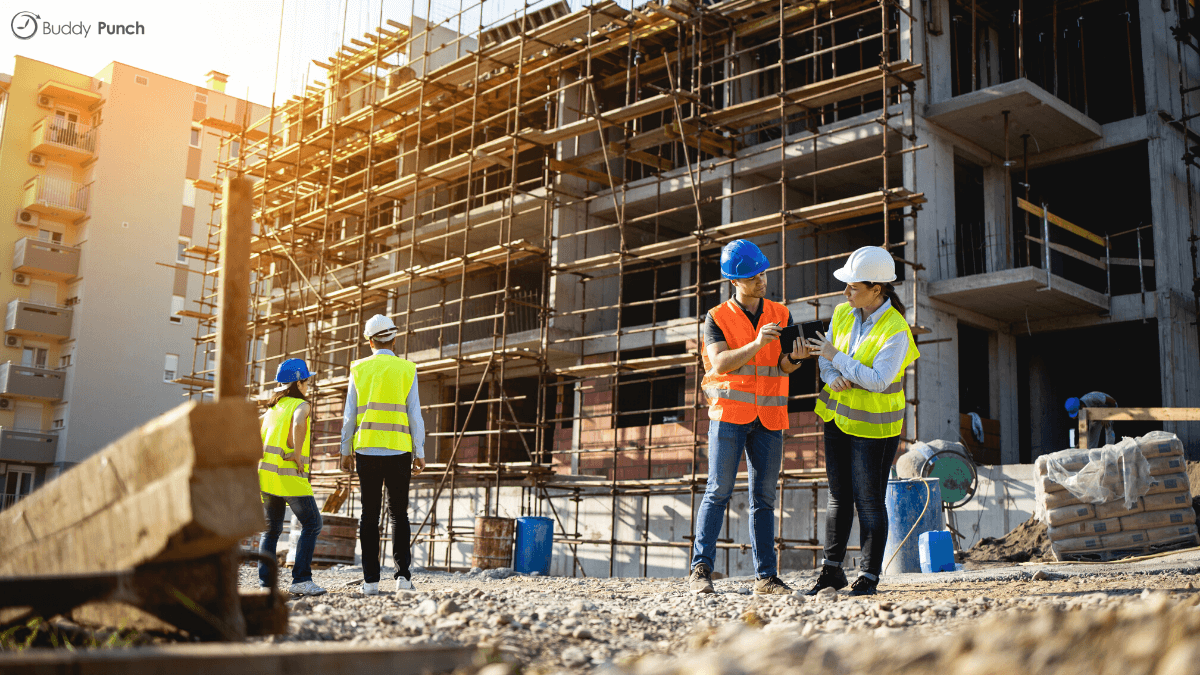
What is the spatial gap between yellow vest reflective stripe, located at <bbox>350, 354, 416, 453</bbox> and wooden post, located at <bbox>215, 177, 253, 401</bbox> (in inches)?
129

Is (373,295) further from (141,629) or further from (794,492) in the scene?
(141,629)

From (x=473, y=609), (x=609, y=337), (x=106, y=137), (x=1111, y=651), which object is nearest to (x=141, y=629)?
(x=473, y=609)

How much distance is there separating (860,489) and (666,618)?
1354 millimetres

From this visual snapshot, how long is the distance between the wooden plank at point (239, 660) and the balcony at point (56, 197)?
43398 mm

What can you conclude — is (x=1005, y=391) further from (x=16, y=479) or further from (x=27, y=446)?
(x=16, y=479)

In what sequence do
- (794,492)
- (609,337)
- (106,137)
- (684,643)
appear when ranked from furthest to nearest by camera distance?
(106,137) → (609,337) → (794,492) → (684,643)

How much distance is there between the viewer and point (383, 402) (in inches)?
265

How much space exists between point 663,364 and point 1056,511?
273 inches

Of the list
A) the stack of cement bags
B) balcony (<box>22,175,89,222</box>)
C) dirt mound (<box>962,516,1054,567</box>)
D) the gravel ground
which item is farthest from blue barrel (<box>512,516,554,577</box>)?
balcony (<box>22,175,89,222</box>)

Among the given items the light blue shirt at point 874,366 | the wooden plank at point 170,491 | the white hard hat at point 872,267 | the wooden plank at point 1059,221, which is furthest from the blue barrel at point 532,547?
the wooden plank at point 170,491

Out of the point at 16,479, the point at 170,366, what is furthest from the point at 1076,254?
the point at 16,479

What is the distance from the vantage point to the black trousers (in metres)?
6.60

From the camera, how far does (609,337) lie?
1944 centimetres

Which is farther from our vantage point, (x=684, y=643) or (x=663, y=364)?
(x=663, y=364)
